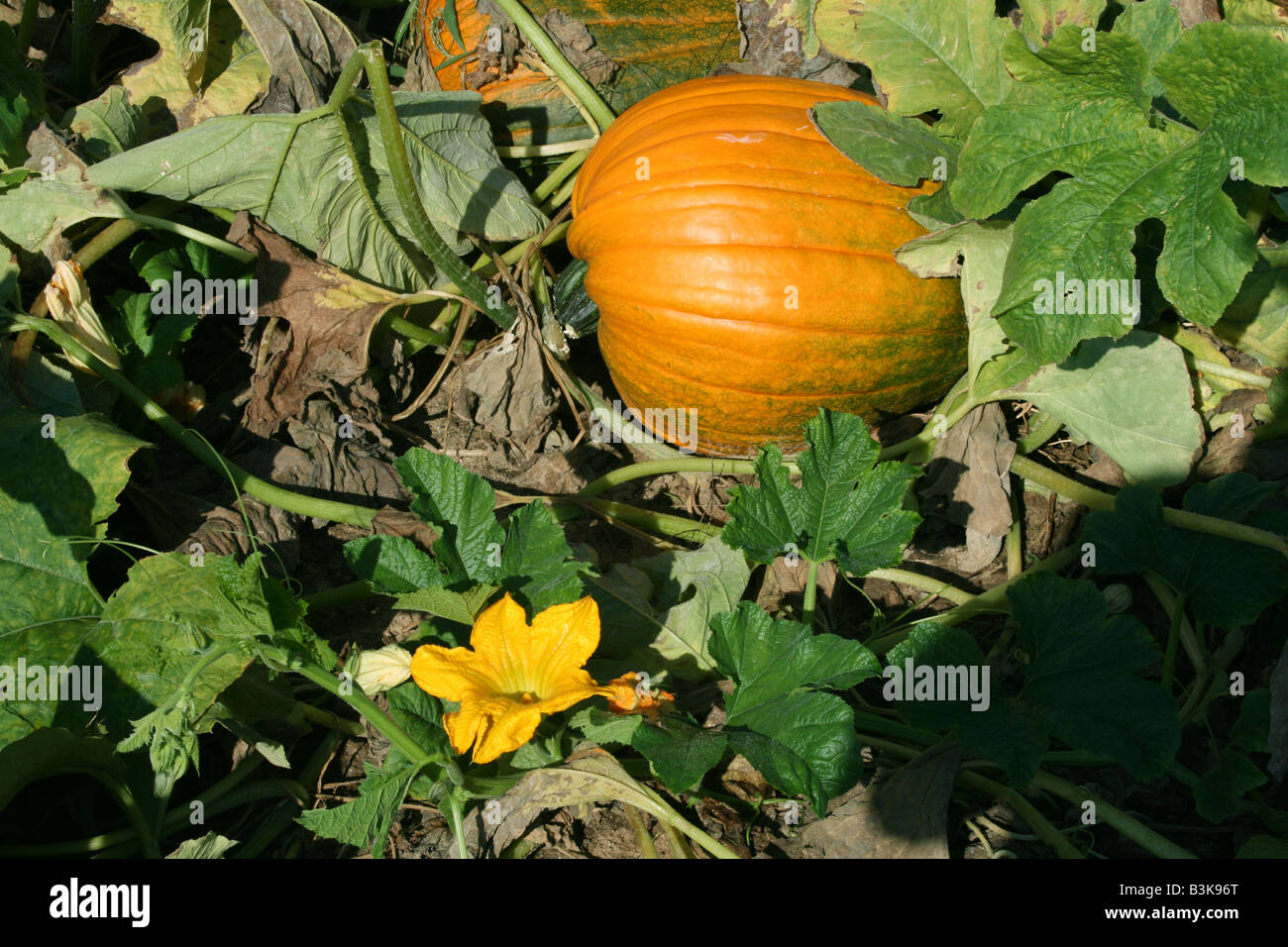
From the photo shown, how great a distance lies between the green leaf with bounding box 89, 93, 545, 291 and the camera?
2557 millimetres

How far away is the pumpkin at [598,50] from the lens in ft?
9.57

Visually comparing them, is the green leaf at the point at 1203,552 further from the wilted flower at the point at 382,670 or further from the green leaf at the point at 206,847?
the green leaf at the point at 206,847

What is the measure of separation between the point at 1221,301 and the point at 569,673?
4.36 feet

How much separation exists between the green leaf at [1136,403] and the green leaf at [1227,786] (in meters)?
0.68

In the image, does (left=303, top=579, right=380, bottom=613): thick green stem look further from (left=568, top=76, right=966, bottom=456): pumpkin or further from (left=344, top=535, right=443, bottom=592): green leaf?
(left=568, top=76, right=966, bottom=456): pumpkin

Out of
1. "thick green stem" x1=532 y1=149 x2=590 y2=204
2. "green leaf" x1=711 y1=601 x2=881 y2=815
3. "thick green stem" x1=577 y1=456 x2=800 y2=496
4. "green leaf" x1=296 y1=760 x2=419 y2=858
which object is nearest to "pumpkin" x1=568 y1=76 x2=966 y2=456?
"thick green stem" x1=577 y1=456 x2=800 y2=496

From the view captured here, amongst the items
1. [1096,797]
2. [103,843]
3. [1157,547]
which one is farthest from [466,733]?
[1157,547]

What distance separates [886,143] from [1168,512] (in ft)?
3.23

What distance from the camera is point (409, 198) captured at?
245 centimetres

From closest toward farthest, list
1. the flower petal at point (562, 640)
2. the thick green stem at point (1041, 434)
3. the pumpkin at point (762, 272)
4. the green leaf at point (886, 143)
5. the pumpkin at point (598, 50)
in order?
the flower petal at point (562, 640), the green leaf at point (886, 143), the pumpkin at point (762, 272), the thick green stem at point (1041, 434), the pumpkin at point (598, 50)

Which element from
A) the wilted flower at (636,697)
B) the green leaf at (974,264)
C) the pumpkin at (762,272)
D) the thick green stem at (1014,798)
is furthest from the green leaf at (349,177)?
the thick green stem at (1014,798)

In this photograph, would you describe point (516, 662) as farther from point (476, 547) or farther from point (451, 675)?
point (476, 547)

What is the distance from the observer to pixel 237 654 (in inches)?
73.4

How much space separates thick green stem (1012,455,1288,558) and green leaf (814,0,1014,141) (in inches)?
31.2
